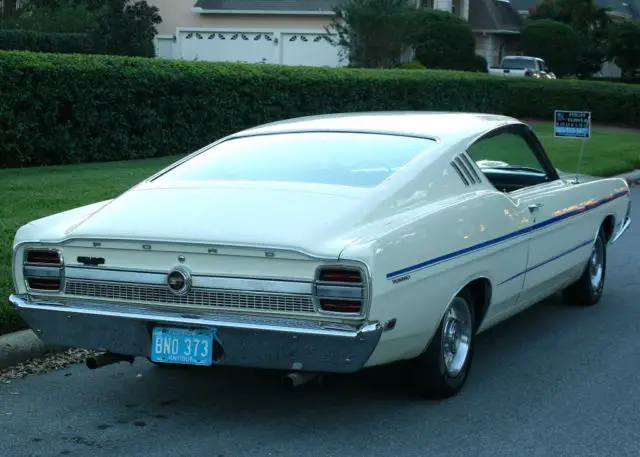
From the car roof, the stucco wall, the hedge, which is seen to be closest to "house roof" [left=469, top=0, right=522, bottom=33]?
the stucco wall

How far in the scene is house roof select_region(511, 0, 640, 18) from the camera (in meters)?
61.5

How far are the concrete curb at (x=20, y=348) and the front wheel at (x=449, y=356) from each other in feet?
7.61

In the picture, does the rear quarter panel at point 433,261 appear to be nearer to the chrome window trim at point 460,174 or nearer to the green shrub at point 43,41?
the chrome window trim at point 460,174

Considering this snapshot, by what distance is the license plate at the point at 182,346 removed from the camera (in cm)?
506

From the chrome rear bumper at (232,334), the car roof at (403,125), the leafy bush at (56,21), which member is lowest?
A: the leafy bush at (56,21)

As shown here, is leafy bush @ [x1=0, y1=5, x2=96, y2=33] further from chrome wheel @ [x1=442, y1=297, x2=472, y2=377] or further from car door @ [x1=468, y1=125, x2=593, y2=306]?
chrome wheel @ [x1=442, y1=297, x2=472, y2=377]

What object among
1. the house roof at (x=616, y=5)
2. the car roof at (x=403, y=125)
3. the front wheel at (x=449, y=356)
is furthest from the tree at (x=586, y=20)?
the front wheel at (x=449, y=356)

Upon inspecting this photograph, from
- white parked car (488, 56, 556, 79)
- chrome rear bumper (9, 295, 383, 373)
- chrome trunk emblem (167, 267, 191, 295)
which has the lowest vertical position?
white parked car (488, 56, 556, 79)

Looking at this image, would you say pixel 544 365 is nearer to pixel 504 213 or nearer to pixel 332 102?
pixel 504 213

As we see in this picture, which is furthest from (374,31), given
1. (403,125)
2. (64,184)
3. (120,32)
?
(403,125)

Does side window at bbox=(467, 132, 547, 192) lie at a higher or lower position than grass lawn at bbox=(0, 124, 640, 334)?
higher

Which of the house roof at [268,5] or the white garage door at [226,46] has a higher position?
the house roof at [268,5]

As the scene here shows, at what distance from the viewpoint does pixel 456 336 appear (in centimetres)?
581

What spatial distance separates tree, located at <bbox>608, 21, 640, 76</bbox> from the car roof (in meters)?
45.6
